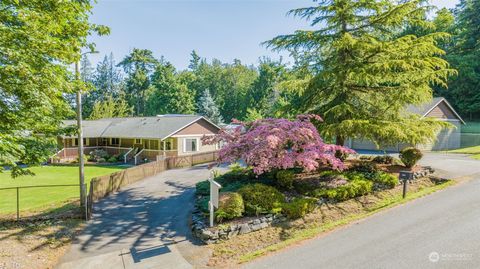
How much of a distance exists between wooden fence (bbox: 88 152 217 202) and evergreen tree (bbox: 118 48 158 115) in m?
43.8

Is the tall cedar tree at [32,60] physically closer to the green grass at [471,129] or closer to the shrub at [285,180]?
the shrub at [285,180]

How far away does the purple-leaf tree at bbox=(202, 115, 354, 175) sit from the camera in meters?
11.4

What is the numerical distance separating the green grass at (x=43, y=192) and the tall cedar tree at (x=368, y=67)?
13725 millimetres

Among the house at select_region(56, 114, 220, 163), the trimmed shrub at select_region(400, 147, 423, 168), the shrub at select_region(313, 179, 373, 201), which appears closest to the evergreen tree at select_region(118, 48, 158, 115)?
the house at select_region(56, 114, 220, 163)

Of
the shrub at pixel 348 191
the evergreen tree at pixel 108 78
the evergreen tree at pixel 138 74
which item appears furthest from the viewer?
the evergreen tree at pixel 108 78

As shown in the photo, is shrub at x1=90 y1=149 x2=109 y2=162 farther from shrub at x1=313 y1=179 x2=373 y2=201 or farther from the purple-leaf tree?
shrub at x1=313 y1=179 x2=373 y2=201

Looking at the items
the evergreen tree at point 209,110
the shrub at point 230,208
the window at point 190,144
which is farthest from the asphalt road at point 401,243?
the evergreen tree at point 209,110

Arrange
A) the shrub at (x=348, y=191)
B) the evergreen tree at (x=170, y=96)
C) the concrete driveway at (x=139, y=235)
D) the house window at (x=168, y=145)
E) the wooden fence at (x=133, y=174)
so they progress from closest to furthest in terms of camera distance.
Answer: the concrete driveway at (x=139, y=235), the shrub at (x=348, y=191), the wooden fence at (x=133, y=174), the house window at (x=168, y=145), the evergreen tree at (x=170, y=96)

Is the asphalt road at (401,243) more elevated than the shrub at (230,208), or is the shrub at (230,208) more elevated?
the shrub at (230,208)

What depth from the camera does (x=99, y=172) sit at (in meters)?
24.7

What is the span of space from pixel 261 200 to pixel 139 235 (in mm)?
4334

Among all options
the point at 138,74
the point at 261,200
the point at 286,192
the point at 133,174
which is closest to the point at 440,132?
the point at 286,192

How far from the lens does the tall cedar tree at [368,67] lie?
1304 centimetres

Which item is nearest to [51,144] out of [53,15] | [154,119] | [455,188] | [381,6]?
[53,15]
